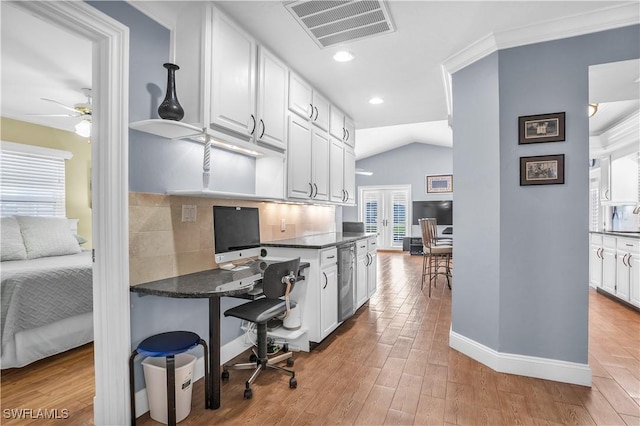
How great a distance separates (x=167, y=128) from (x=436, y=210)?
8.81 m

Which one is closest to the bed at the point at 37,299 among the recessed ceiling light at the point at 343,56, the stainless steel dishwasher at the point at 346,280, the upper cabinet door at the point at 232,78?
the upper cabinet door at the point at 232,78

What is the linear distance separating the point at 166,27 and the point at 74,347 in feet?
8.86

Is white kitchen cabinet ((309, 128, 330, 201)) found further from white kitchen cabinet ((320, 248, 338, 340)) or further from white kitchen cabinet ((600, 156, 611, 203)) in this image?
white kitchen cabinet ((600, 156, 611, 203))

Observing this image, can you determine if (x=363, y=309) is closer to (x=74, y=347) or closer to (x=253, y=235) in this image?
(x=253, y=235)

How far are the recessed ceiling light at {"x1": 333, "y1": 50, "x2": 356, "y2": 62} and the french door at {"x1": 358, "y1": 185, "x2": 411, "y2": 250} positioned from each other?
25.1 feet

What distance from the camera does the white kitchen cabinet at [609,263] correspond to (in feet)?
13.9

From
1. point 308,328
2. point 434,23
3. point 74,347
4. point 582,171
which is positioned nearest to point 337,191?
point 308,328

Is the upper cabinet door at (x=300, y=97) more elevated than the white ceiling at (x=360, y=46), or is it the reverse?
the white ceiling at (x=360, y=46)

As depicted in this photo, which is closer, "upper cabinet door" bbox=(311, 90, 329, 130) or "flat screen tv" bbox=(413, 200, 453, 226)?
"upper cabinet door" bbox=(311, 90, 329, 130)

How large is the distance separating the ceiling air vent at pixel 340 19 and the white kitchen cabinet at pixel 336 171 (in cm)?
156

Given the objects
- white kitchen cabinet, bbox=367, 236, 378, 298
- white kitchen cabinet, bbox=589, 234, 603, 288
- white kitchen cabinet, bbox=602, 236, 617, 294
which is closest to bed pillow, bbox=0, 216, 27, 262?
white kitchen cabinet, bbox=367, 236, 378, 298

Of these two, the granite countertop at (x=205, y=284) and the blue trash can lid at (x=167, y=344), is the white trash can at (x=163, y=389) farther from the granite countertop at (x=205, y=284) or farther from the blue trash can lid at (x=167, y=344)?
the granite countertop at (x=205, y=284)

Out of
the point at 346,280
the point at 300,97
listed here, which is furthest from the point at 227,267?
the point at 300,97

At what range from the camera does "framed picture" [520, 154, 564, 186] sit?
238 centimetres
